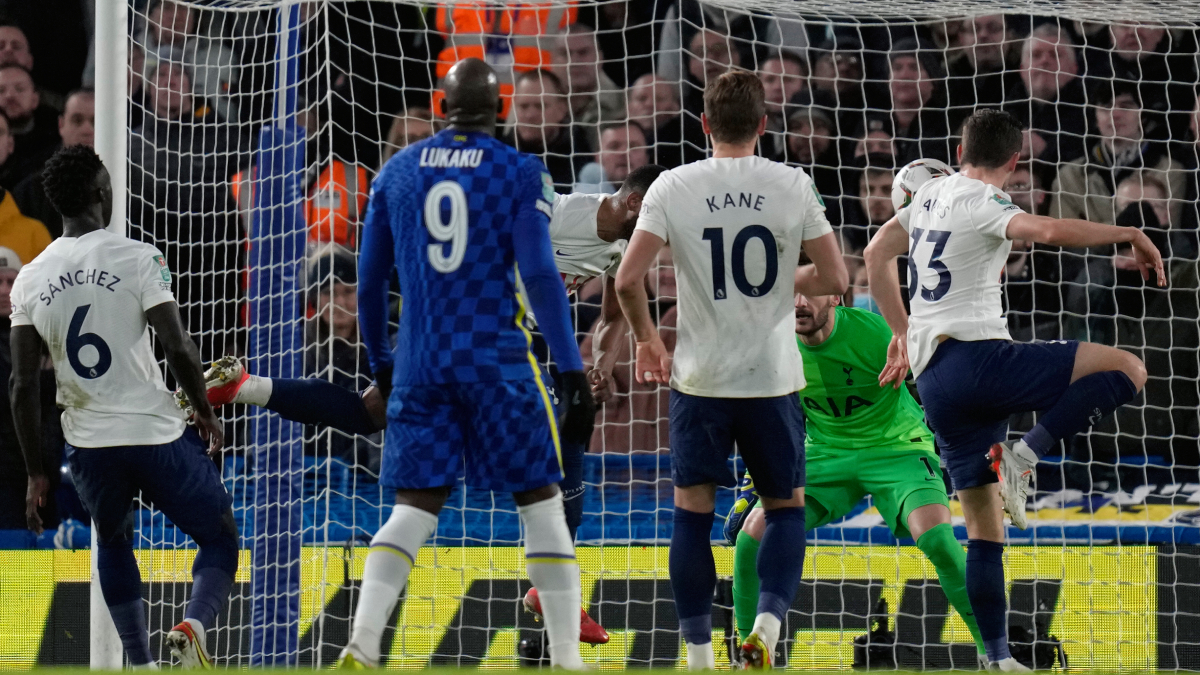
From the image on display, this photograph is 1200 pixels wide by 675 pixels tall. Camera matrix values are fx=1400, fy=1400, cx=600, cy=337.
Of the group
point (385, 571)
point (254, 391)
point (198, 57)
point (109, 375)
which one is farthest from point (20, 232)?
point (385, 571)

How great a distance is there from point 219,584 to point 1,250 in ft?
10.9

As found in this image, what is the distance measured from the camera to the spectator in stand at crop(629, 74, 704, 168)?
7.87 meters

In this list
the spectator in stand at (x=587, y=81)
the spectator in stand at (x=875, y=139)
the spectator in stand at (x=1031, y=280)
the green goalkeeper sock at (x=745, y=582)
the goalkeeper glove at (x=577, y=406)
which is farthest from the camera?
the spectator in stand at (x=587, y=81)

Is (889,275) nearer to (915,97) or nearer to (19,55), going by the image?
(915,97)

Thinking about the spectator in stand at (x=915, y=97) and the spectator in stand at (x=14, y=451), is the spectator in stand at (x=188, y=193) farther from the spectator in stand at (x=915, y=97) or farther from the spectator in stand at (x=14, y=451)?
the spectator in stand at (x=915, y=97)

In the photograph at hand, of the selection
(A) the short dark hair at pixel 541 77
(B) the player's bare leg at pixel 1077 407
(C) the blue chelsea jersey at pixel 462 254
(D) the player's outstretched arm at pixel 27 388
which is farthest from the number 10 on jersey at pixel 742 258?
(A) the short dark hair at pixel 541 77

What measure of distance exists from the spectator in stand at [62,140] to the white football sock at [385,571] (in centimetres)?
458

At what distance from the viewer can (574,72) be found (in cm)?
820

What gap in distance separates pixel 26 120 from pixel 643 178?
164 inches

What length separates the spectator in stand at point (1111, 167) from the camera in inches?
298

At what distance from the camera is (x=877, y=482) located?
5.56 meters

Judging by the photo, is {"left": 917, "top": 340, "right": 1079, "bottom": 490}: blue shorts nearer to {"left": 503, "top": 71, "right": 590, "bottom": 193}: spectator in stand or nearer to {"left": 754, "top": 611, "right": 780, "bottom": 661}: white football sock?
{"left": 754, "top": 611, "right": 780, "bottom": 661}: white football sock

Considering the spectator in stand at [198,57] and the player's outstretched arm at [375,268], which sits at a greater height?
the spectator in stand at [198,57]

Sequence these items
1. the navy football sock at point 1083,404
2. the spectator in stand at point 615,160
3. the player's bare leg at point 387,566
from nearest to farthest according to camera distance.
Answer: the player's bare leg at point 387,566 < the navy football sock at point 1083,404 < the spectator in stand at point 615,160
